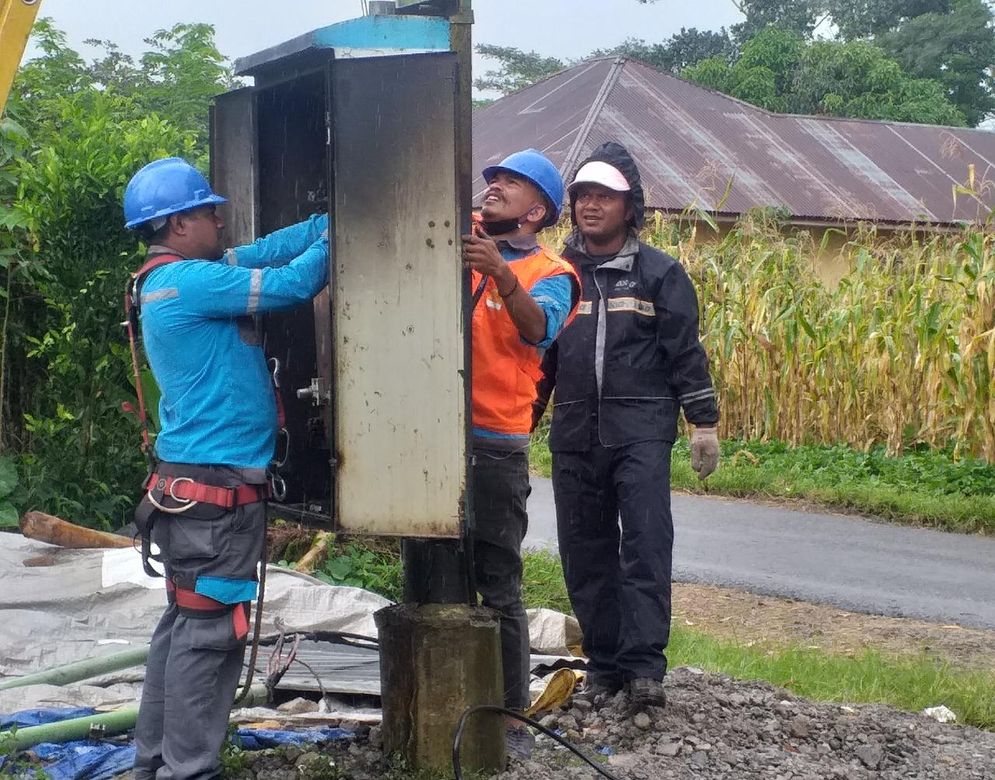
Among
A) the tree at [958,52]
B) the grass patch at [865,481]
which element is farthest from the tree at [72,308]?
the tree at [958,52]

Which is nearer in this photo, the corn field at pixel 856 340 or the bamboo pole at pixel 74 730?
the bamboo pole at pixel 74 730

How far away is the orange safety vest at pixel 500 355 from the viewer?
15.4ft

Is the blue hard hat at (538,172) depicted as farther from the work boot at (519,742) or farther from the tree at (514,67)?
the tree at (514,67)

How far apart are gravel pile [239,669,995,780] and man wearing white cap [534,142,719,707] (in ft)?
0.87

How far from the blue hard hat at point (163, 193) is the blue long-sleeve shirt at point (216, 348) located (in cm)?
19

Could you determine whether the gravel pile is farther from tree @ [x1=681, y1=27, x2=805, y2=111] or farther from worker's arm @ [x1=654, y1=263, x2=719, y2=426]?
tree @ [x1=681, y1=27, x2=805, y2=111]

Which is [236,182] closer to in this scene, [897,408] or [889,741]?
[889,741]

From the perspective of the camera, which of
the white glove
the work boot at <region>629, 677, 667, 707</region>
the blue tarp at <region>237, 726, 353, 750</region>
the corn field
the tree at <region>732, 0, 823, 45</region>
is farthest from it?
the tree at <region>732, 0, 823, 45</region>

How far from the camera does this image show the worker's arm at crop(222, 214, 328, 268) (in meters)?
4.34

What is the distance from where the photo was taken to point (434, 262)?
13.1 feet

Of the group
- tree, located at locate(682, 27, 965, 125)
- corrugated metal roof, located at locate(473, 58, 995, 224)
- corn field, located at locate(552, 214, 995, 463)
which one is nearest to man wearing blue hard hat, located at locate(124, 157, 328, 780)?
corn field, located at locate(552, 214, 995, 463)

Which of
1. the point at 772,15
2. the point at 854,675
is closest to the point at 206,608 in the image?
the point at 854,675

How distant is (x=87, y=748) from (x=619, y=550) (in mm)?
2240

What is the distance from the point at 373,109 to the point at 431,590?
60.7 inches
